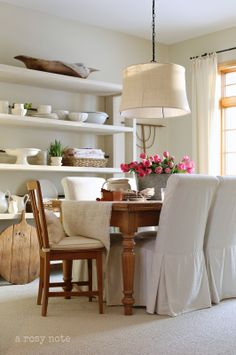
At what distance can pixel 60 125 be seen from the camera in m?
5.54

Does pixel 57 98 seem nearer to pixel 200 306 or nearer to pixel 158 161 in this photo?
pixel 158 161

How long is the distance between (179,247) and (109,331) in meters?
0.78

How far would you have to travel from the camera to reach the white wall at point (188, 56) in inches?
250

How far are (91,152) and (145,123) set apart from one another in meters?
1.28

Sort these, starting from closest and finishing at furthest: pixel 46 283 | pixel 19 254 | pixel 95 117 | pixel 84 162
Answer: pixel 46 283
pixel 19 254
pixel 84 162
pixel 95 117

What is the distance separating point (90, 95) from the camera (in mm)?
6262

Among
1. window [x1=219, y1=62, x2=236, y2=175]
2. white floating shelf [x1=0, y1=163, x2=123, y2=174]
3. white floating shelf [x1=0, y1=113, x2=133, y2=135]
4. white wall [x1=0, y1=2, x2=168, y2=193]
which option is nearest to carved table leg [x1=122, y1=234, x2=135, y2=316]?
white floating shelf [x1=0, y1=163, x2=123, y2=174]

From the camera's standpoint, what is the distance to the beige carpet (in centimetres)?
284

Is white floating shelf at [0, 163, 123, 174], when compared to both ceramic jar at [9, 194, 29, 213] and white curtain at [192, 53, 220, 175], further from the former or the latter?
white curtain at [192, 53, 220, 175]

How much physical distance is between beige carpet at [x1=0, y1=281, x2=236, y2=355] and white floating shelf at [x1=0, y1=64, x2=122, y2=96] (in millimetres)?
2300

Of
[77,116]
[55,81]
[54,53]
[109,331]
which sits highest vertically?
[54,53]

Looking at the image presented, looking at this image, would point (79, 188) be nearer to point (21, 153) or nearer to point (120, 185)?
point (120, 185)

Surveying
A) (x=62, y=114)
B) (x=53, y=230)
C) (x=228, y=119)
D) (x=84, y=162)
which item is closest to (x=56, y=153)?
(x=84, y=162)

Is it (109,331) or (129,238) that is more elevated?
(129,238)
